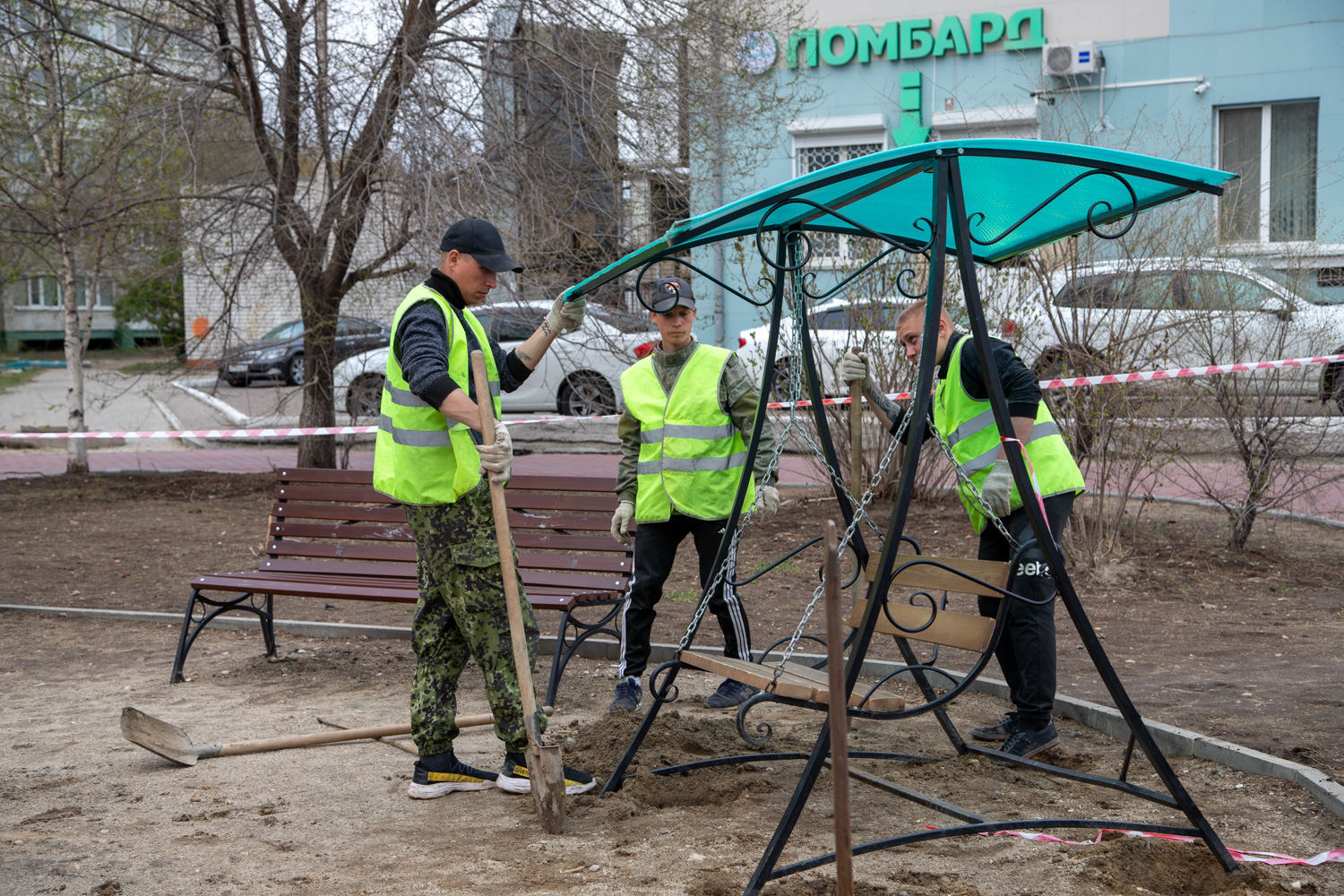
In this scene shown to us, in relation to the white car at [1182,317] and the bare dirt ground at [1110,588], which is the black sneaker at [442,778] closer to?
the bare dirt ground at [1110,588]

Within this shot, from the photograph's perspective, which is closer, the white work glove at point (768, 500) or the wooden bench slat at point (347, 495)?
the white work glove at point (768, 500)

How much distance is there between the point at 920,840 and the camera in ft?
10.9

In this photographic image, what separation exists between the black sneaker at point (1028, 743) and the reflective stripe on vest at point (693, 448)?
1.31 metres

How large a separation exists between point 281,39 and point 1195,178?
8350 millimetres

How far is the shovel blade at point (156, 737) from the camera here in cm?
413

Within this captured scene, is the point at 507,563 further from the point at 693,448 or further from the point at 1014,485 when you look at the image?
the point at 1014,485

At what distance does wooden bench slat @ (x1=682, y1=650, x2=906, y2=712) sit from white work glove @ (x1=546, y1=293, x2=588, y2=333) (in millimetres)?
1189

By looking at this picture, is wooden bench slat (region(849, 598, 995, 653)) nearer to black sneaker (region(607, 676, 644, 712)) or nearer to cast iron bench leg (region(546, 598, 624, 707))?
black sneaker (region(607, 676, 644, 712))

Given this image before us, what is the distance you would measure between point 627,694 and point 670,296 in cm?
162

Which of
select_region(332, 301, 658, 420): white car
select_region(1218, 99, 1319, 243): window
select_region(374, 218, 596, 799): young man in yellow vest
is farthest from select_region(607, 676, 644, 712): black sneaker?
select_region(1218, 99, 1319, 243): window

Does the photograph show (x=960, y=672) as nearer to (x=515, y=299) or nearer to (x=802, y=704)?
(x=802, y=704)

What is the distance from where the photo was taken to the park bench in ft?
17.6

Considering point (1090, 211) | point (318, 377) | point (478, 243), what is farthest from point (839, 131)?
point (1090, 211)

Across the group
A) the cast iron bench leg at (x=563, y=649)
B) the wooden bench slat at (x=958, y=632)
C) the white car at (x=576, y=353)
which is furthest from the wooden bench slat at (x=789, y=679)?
the white car at (x=576, y=353)
